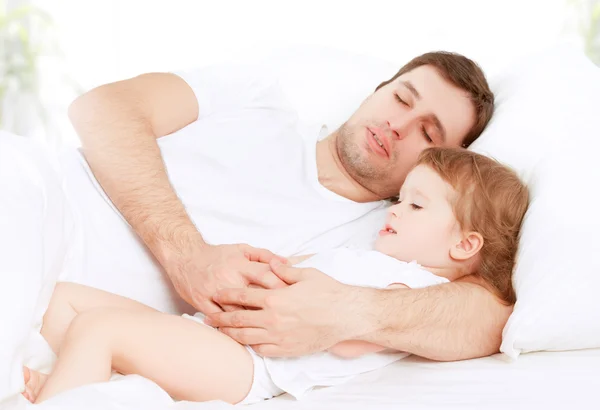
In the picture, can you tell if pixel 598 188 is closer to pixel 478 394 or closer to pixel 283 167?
pixel 478 394

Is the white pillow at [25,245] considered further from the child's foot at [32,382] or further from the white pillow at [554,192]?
the white pillow at [554,192]

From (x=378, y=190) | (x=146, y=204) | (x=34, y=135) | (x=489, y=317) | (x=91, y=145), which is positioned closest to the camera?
(x=489, y=317)

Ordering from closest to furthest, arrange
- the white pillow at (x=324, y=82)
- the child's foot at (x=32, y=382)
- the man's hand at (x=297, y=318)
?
1. the child's foot at (x=32, y=382)
2. the man's hand at (x=297, y=318)
3. the white pillow at (x=324, y=82)

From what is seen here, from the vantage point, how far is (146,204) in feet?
5.43

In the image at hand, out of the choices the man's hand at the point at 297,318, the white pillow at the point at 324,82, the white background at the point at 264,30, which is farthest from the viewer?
the white background at the point at 264,30

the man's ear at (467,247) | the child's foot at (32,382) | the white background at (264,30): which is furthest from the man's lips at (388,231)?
the white background at (264,30)

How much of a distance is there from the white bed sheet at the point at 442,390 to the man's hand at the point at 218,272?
221 mm

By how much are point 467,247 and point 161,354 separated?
66 centimetres

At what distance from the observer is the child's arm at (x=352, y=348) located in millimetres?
1402

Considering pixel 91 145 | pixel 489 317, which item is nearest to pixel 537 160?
pixel 489 317

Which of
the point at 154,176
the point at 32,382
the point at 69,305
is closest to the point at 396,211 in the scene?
the point at 154,176

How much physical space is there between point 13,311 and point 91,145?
0.71m

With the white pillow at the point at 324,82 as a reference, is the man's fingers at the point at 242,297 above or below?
below

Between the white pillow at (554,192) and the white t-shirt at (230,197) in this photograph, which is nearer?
the white pillow at (554,192)
